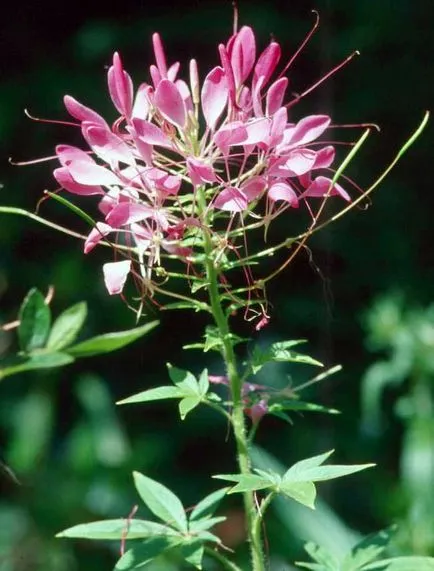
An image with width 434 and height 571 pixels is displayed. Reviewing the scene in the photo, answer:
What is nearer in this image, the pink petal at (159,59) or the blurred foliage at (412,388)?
the pink petal at (159,59)

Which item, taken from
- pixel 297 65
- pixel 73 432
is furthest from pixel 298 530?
pixel 297 65

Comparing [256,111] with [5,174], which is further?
[5,174]

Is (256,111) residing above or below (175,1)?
above

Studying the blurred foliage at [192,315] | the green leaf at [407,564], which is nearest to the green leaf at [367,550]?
the green leaf at [407,564]

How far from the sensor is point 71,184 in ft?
2.42

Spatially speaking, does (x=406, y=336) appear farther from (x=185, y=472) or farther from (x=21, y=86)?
(x=21, y=86)

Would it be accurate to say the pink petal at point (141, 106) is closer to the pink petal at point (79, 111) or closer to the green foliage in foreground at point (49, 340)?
the pink petal at point (79, 111)

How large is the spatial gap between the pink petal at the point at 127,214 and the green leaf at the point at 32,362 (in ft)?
0.35

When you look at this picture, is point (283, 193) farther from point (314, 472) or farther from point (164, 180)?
point (314, 472)

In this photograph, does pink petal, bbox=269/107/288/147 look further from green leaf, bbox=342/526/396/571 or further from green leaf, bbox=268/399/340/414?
green leaf, bbox=342/526/396/571

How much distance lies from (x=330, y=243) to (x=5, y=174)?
740 mm

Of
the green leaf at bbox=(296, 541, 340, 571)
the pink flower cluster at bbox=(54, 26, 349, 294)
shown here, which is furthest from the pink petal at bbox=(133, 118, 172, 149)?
the green leaf at bbox=(296, 541, 340, 571)

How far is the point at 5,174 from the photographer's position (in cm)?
212

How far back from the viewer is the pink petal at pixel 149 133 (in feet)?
2.30
